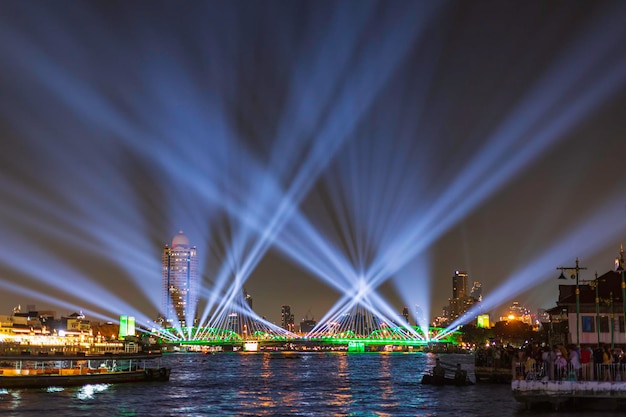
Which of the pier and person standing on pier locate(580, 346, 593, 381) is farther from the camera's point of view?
person standing on pier locate(580, 346, 593, 381)

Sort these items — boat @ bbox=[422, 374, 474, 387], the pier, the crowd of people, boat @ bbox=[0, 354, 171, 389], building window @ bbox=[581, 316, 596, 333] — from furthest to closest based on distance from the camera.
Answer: boat @ bbox=[422, 374, 474, 387], boat @ bbox=[0, 354, 171, 389], building window @ bbox=[581, 316, 596, 333], the crowd of people, the pier

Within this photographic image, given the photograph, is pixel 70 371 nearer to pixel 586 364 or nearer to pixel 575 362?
pixel 575 362

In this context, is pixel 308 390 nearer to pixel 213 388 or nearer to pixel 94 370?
pixel 213 388

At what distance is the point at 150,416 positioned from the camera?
4994 centimetres

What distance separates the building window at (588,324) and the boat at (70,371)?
4782 centimetres

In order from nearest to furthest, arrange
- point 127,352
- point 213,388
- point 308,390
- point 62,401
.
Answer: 1. point 62,401
2. point 308,390
3. point 213,388
4. point 127,352

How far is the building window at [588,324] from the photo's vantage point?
61.7 metres

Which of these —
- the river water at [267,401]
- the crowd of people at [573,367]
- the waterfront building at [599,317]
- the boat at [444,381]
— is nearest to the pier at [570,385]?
the crowd of people at [573,367]

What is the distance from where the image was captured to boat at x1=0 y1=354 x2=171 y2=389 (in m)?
72.4

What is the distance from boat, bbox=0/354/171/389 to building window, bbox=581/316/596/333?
47818mm

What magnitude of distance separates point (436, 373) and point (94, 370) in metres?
35.6

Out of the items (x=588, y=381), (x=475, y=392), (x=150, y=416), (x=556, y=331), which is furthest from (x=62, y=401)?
(x=556, y=331)

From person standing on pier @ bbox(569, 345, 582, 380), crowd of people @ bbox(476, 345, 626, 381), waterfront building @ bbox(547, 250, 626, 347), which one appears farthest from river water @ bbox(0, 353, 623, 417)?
waterfront building @ bbox(547, 250, 626, 347)

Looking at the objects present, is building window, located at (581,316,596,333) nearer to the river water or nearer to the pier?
the river water
